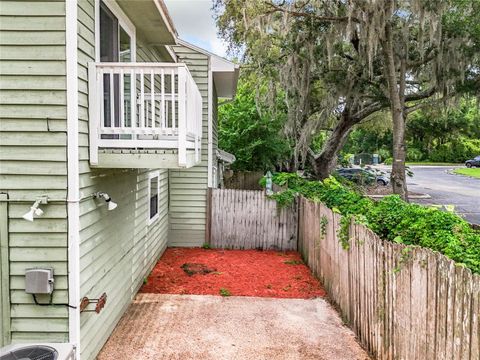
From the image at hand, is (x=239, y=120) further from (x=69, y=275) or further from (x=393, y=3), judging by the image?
(x=69, y=275)

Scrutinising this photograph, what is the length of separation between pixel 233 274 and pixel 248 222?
228 centimetres

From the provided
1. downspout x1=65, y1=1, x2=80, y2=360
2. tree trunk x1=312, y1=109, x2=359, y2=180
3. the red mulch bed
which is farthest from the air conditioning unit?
tree trunk x1=312, y1=109, x2=359, y2=180

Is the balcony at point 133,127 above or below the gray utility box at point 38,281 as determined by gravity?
above

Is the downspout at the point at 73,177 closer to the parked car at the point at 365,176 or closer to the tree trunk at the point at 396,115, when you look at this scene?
the tree trunk at the point at 396,115

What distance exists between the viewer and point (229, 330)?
529cm

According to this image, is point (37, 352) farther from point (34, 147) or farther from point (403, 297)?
point (403, 297)

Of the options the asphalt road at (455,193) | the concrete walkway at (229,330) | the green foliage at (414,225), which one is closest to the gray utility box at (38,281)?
the concrete walkway at (229,330)

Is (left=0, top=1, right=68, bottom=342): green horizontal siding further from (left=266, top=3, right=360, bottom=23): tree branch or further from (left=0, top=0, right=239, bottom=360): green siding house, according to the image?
(left=266, top=3, right=360, bottom=23): tree branch

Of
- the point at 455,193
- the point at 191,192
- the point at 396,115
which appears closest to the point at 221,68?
the point at 191,192

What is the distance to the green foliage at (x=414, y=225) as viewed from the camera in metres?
3.36

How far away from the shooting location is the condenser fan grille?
10.8 ft

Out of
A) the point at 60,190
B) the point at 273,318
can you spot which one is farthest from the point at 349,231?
the point at 60,190

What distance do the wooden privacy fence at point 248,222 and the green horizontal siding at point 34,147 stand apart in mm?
6246

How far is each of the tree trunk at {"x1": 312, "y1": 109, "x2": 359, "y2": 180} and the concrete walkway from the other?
10.1m
